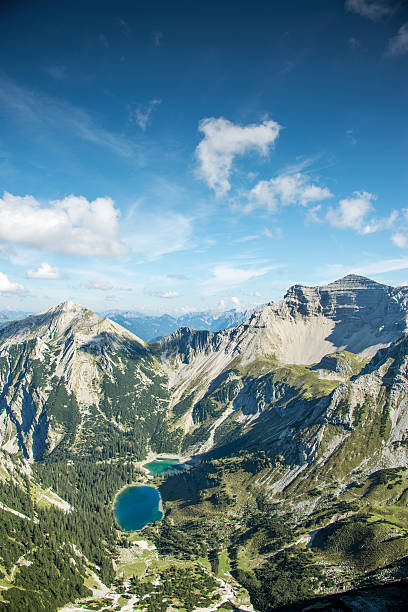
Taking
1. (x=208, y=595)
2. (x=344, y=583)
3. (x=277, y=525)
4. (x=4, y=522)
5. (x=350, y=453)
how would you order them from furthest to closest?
(x=350, y=453) < (x=277, y=525) < (x=4, y=522) < (x=208, y=595) < (x=344, y=583)

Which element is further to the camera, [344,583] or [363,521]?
[363,521]

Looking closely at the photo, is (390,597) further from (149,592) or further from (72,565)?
A: (72,565)

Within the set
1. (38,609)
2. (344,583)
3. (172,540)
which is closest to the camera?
(38,609)

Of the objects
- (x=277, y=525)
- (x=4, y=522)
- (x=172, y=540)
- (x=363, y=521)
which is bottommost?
(x=172, y=540)

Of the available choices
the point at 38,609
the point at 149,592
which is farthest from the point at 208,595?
the point at 38,609

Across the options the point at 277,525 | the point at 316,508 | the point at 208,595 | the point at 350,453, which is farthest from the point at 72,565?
the point at 350,453

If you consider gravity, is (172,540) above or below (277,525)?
below

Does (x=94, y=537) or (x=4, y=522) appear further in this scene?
(x=94, y=537)

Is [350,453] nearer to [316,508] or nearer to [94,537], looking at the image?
[316,508]

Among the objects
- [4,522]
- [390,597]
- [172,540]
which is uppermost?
[390,597]
